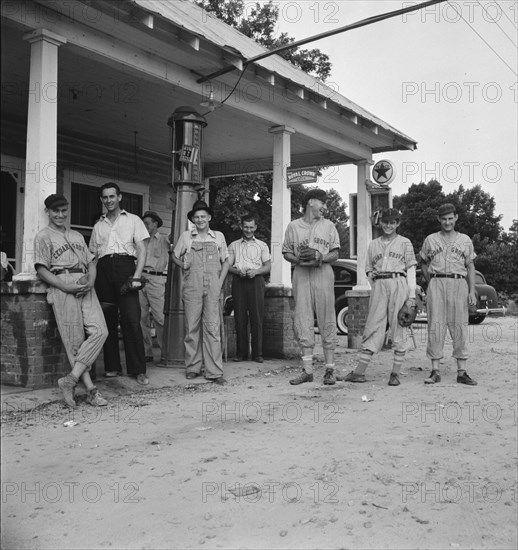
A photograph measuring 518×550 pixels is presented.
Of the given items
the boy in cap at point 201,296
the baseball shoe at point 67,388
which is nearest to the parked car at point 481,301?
the boy in cap at point 201,296

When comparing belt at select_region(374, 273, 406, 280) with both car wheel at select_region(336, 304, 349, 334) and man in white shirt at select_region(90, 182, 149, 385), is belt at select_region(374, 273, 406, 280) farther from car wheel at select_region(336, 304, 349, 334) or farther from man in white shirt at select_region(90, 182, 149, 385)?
car wheel at select_region(336, 304, 349, 334)

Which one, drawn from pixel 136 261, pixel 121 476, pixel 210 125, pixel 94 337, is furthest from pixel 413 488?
pixel 210 125

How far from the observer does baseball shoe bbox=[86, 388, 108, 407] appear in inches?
220

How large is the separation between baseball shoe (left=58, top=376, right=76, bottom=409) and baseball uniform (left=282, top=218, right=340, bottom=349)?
8.52ft

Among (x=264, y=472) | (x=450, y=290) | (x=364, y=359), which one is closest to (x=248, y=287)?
(x=364, y=359)

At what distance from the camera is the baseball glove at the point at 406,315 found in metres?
7.02

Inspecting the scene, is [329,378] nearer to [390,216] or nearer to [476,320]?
[390,216]

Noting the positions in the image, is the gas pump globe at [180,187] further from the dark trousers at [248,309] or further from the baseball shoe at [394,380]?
the baseball shoe at [394,380]

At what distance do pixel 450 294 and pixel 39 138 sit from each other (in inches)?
183

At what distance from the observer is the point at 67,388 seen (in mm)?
5395

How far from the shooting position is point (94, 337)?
5.59 meters

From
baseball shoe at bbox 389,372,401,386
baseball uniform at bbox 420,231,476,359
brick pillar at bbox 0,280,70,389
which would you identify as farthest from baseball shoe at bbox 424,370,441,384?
brick pillar at bbox 0,280,70,389

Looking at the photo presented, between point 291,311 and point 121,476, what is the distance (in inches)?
218

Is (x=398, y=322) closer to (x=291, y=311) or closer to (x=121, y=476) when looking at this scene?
(x=291, y=311)
